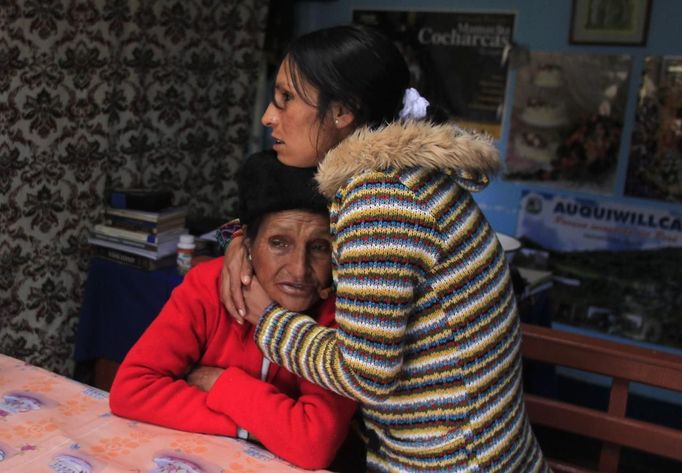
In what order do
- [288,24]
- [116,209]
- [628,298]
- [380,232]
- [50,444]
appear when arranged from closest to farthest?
1. [380,232]
2. [50,444]
3. [116,209]
4. [628,298]
5. [288,24]

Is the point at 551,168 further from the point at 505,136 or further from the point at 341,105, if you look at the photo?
the point at 341,105

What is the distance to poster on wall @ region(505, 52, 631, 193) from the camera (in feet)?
9.82

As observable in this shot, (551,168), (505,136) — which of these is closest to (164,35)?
(505,136)

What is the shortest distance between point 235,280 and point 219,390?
0.20m

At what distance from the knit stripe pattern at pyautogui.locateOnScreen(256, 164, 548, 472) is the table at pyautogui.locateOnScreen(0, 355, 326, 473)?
18 centimetres

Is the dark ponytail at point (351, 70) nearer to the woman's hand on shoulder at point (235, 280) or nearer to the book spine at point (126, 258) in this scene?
the woman's hand on shoulder at point (235, 280)

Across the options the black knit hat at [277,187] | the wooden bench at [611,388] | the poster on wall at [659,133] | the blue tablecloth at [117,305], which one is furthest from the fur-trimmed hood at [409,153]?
the poster on wall at [659,133]

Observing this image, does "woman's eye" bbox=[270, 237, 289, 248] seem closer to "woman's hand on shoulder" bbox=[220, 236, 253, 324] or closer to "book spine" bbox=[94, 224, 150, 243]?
"woman's hand on shoulder" bbox=[220, 236, 253, 324]

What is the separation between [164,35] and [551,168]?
1749 millimetres

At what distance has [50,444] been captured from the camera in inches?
43.6

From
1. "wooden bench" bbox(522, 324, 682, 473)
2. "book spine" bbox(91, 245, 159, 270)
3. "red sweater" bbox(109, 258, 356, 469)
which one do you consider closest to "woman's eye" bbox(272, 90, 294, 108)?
"red sweater" bbox(109, 258, 356, 469)

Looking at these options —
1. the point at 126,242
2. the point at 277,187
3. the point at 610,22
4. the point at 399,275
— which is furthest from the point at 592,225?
the point at 399,275

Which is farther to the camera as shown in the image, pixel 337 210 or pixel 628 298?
pixel 628 298

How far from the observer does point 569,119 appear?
10.1ft
